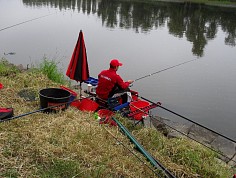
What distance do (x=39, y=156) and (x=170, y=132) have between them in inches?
129

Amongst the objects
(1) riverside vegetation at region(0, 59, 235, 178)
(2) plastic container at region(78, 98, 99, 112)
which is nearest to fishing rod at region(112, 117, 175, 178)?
(1) riverside vegetation at region(0, 59, 235, 178)

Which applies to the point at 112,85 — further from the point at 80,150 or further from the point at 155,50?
the point at 155,50

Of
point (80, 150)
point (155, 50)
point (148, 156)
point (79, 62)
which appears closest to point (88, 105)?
point (79, 62)

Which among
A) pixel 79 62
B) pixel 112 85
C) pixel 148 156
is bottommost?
pixel 148 156

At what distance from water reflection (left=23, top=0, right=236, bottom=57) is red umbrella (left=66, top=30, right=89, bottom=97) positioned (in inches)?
367

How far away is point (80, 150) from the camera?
3.38 m

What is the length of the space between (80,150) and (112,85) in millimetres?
1863

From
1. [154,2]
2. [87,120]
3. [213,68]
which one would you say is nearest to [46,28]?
[213,68]

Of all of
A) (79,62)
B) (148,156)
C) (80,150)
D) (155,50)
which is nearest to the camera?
(80,150)

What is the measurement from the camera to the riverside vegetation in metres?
3.08

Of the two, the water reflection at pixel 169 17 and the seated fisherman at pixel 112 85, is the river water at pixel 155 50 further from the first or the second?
the seated fisherman at pixel 112 85

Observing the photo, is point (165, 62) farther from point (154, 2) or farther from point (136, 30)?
point (154, 2)

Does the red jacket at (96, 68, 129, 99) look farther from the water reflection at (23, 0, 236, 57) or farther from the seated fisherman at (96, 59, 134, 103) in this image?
the water reflection at (23, 0, 236, 57)

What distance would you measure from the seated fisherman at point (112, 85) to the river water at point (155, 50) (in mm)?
2582
